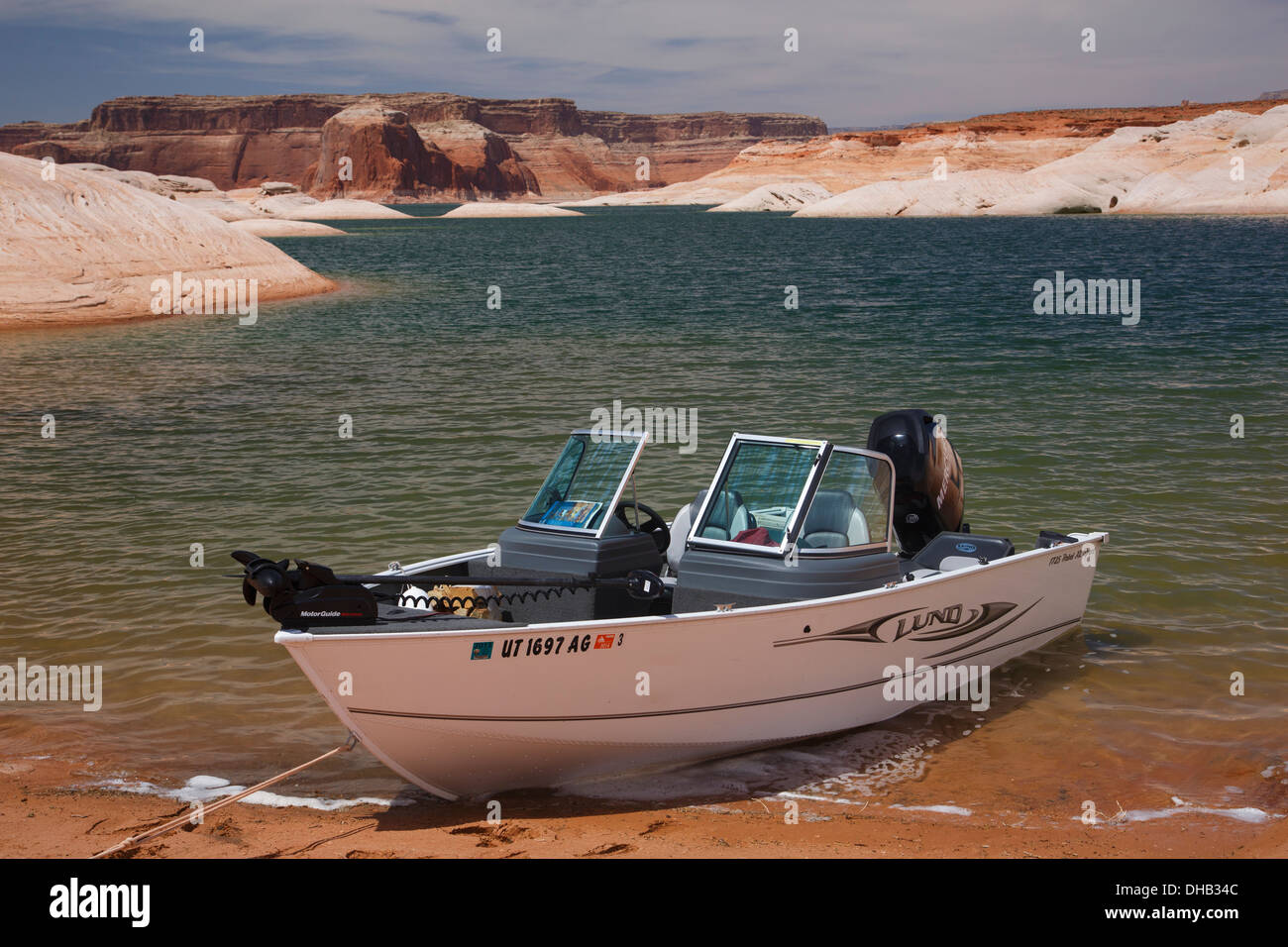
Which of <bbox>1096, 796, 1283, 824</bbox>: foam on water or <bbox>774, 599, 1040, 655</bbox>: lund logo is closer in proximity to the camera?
<bbox>1096, 796, 1283, 824</bbox>: foam on water

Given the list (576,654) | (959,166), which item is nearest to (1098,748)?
(576,654)

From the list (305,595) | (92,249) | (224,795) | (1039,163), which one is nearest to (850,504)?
(305,595)

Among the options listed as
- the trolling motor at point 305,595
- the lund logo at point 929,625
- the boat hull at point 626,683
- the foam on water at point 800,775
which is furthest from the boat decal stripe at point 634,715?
the trolling motor at point 305,595

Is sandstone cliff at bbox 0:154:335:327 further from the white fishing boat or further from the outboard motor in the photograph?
the outboard motor

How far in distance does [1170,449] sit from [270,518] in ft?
43.8

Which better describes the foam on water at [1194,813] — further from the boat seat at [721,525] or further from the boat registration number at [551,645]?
the boat registration number at [551,645]

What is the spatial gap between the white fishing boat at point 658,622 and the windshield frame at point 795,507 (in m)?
0.02

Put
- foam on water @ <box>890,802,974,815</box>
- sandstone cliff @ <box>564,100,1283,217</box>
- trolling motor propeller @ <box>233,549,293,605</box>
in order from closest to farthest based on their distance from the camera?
trolling motor propeller @ <box>233,549,293,605</box>, foam on water @ <box>890,802,974,815</box>, sandstone cliff @ <box>564,100,1283,217</box>

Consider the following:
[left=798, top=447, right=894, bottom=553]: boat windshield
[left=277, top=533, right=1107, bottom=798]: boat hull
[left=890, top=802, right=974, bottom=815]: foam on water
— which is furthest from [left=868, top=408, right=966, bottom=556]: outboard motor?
[left=890, top=802, right=974, bottom=815]: foam on water

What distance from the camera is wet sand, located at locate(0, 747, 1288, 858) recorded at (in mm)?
6773

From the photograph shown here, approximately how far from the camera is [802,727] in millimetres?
8445

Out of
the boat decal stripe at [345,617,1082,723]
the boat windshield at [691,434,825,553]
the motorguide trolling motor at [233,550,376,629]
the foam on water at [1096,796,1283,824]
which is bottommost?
the foam on water at [1096,796,1283,824]

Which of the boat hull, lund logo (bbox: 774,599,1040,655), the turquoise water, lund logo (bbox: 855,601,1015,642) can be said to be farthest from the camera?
the turquoise water

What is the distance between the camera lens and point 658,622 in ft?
24.1
